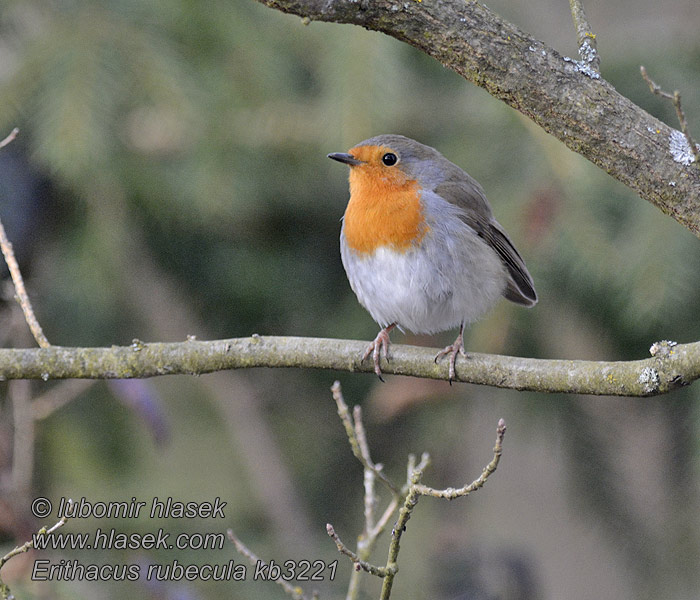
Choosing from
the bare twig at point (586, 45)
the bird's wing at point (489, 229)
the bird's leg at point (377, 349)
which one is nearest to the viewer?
the bare twig at point (586, 45)

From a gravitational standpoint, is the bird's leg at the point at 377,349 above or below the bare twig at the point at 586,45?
below

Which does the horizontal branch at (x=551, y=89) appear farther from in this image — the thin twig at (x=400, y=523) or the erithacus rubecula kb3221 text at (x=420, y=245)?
the erithacus rubecula kb3221 text at (x=420, y=245)

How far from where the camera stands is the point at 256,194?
3.45 m

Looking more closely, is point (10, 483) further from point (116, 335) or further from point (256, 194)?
point (256, 194)

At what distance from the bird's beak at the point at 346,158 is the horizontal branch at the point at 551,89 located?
1.27 m

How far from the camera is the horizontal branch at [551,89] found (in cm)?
164

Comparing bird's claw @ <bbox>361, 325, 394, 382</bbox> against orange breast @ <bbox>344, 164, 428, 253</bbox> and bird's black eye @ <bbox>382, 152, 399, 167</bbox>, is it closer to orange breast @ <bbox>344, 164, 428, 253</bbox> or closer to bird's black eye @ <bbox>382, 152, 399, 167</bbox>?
orange breast @ <bbox>344, 164, 428, 253</bbox>

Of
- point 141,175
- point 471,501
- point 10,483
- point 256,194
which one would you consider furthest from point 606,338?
point 10,483

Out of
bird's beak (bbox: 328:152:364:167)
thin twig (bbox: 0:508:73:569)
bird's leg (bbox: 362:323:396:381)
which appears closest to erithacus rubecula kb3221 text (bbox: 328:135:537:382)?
bird's beak (bbox: 328:152:364:167)

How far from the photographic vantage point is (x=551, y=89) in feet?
5.50

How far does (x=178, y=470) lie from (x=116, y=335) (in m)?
1.09

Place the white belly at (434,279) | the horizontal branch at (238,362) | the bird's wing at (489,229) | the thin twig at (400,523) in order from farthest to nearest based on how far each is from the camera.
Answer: the bird's wing at (489,229) → the white belly at (434,279) → the horizontal branch at (238,362) → the thin twig at (400,523)

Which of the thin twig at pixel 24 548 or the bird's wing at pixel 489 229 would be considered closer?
the thin twig at pixel 24 548

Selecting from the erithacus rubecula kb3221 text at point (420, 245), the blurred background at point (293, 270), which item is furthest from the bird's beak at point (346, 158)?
the blurred background at point (293, 270)
